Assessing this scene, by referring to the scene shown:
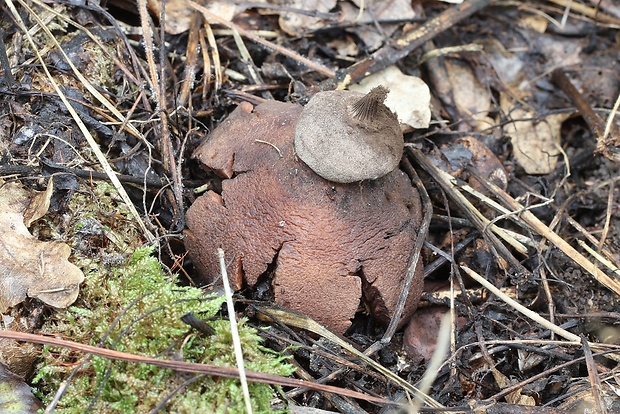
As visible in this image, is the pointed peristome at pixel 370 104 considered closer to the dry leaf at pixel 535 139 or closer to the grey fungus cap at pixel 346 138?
the grey fungus cap at pixel 346 138

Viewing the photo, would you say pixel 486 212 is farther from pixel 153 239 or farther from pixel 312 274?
pixel 153 239

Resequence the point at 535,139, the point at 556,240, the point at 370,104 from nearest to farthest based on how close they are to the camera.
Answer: the point at 370,104 < the point at 556,240 < the point at 535,139

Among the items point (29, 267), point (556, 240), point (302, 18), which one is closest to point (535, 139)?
point (556, 240)

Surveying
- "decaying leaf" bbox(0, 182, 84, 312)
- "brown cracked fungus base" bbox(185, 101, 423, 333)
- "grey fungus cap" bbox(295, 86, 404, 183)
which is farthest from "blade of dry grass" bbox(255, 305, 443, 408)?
"decaying leaf" bbox(0, 182, 84, 312)

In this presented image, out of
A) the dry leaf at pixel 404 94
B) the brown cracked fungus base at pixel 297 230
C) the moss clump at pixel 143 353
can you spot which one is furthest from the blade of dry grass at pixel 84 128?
the dry leaf at pixel 404 94

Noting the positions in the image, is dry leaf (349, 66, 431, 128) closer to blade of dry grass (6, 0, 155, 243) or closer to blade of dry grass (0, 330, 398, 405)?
blade of dry grass (6, 0, 155, 243)

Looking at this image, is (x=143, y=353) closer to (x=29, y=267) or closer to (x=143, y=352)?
(x=143, y=352)
